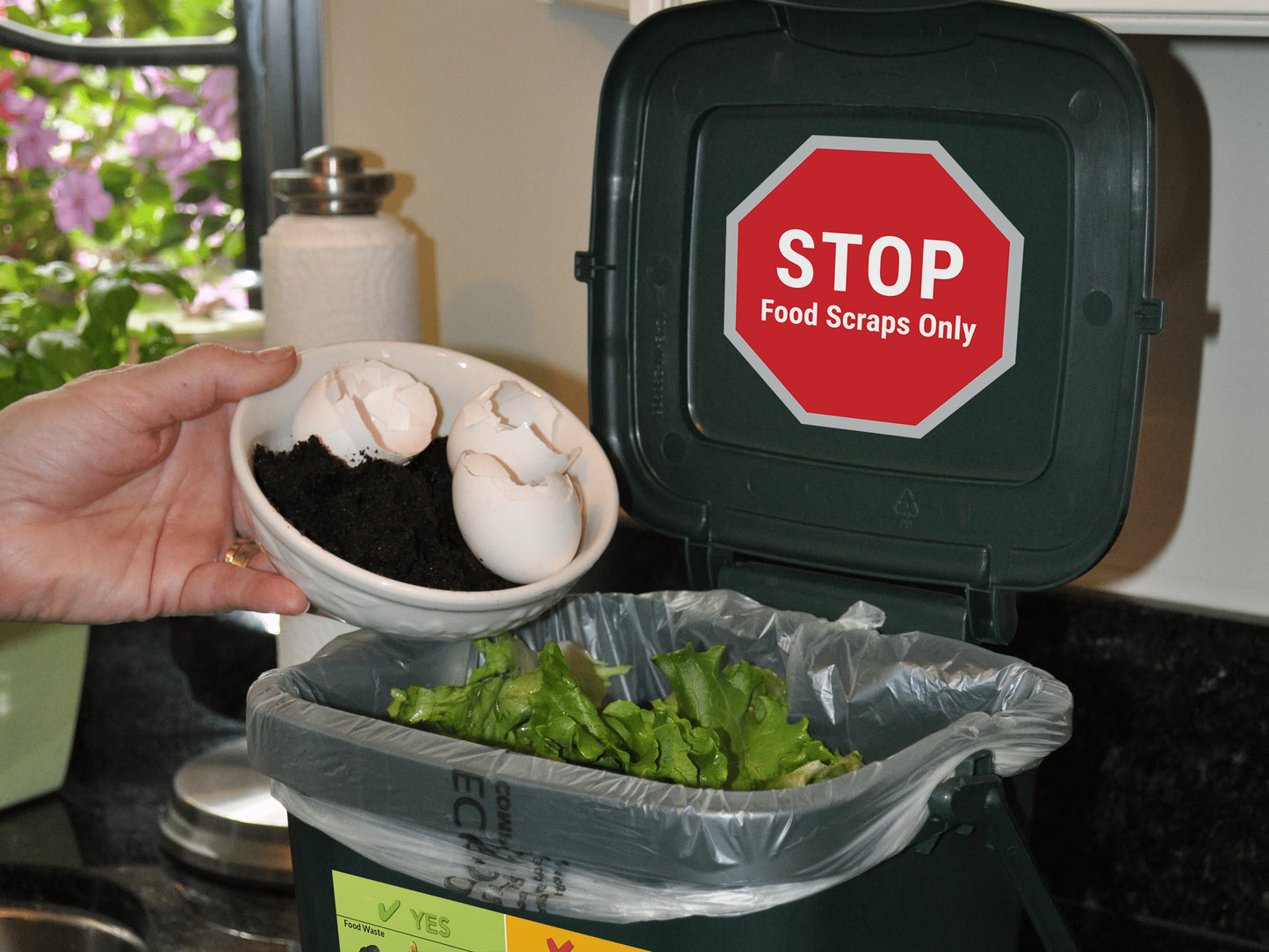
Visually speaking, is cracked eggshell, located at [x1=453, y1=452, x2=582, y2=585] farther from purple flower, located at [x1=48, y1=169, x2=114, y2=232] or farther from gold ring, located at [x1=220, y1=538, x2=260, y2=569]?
purple flower, located at [x1=48, y1=169, x2=114, y2=232]

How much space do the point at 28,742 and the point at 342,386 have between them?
540mm

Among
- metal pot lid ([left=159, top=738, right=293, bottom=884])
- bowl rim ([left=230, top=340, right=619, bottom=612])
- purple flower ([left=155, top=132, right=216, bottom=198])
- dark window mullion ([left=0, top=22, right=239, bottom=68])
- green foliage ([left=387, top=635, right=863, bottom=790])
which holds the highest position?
dark window mullion ([left=0, top=22, right=239, bottom=68])

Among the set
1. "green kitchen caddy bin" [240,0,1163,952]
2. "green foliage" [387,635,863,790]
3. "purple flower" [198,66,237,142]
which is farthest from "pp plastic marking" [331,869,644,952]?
"purple flower" [198,66,237,142]

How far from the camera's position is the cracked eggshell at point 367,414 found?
669mm

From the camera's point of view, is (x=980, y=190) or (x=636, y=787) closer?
(x=636, y=787)

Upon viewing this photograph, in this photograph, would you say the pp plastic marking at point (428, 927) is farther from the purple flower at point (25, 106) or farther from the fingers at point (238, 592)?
the purple flower at point (25, 106)

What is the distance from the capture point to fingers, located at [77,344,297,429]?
695mm

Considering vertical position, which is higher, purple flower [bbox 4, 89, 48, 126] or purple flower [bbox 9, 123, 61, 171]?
purple flower [bbox 4, 89, 48, 126]

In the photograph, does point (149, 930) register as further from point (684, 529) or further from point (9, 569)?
point (684, 529)

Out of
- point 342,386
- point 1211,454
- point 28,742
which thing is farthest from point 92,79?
point 1211,454

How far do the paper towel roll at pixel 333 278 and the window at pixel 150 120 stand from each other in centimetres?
41

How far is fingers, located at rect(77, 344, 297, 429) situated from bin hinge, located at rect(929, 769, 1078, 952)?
0.42 meters

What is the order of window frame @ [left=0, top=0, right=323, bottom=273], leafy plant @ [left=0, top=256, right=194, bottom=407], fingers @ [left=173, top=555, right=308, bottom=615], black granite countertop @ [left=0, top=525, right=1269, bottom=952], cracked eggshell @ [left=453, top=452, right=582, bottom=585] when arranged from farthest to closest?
1. window frame @ [left=0, top=0, right=323, bottom=273]
2. leafy plant @ [left=0, top=256, right=194, bottom=407]
3. black granite countertop @ [left=0, top=525, right=1269, bottom=952]
4. fingers @ [left=173, top=555, right=308, bottom=615]
5. cracked eggshell @ [left=453, top=452, right=582, bottom=585]

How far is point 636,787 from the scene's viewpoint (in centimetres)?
52
